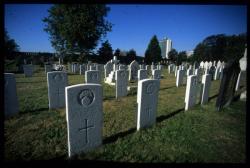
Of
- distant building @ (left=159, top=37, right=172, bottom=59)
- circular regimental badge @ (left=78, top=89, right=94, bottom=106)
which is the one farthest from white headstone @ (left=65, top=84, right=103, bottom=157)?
distant building @ (left=159, top=37, right=172, bottom=59)

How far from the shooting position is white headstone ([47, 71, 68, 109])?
5781 millimetres

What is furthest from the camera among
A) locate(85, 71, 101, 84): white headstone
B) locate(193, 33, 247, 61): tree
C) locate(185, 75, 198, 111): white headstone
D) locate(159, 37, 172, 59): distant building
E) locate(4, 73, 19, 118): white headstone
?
locate(159, 37, 172, 59): distant building

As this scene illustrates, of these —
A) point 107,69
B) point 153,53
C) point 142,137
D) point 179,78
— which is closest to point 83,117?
point 142,137

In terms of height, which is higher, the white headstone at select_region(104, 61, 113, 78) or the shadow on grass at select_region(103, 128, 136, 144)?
the white headstone at select_region(104, 61, 113, 78)

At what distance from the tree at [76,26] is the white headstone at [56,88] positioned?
24.0 metres

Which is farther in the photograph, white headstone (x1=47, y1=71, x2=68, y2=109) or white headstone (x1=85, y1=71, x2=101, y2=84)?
white headstone (x1=85, y1=71, x2=101, y2=84)

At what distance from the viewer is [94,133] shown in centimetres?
332

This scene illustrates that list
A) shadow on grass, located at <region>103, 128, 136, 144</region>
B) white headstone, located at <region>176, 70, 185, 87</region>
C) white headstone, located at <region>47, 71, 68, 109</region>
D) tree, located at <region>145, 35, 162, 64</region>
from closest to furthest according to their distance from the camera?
1. shadow on grass, located at <region>103, 128, 136, 144</region>
2. white headstone, located at <region>47, 71, 68, 109</region>
3. white headstone, located at <region>176, 70, 185, 87</region>
4. tree, located at <region>145, 35, 162, 64</region>

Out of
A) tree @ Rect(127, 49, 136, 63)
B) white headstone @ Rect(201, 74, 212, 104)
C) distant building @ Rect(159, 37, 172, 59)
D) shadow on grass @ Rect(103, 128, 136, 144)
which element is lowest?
shadow on grass @ Rect(103, 128, 136, 144)

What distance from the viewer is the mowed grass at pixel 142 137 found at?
3057 mm

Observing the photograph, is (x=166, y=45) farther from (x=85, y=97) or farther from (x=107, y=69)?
(x=85, y=97)

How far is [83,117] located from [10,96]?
3.62 metres

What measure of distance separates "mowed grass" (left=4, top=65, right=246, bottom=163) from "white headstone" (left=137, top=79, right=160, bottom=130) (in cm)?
26

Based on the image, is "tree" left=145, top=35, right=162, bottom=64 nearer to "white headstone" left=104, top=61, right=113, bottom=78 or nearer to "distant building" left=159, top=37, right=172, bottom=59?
"white headstone" left=104, top=61, right=113, bottom=78
